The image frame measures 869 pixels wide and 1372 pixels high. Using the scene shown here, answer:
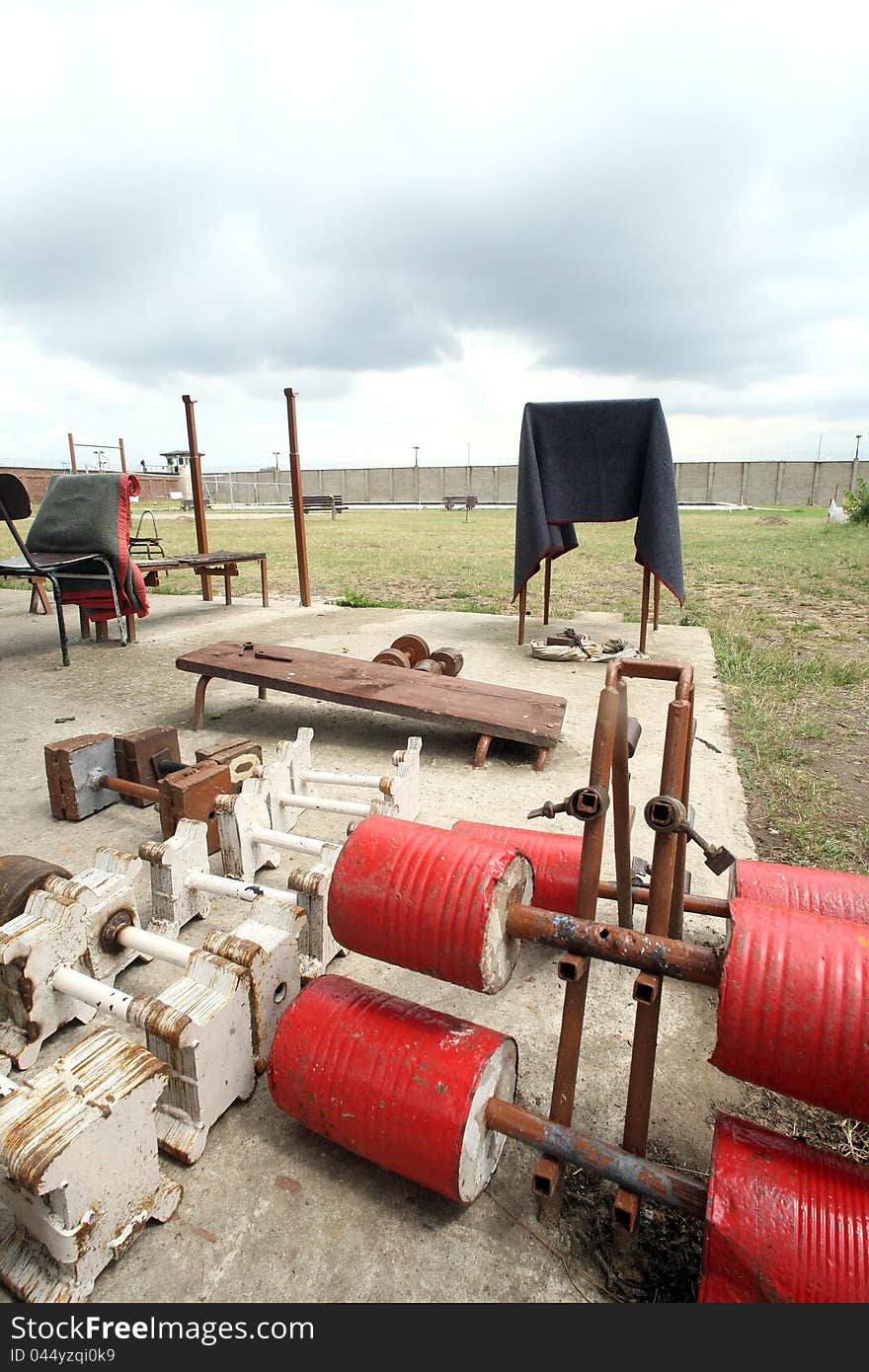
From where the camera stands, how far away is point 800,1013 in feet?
3.81


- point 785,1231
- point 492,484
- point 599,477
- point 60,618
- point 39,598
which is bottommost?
point 785,1231

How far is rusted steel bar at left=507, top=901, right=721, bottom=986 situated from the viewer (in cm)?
129

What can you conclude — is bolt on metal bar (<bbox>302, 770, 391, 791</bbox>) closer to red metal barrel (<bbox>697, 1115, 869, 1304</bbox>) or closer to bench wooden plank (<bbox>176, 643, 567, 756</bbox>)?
bench wooden plank (<bbox>176, 643, 567, 756</bbox>)

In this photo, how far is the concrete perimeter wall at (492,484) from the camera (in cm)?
4100

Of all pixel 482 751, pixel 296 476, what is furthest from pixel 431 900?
pixel 296 476

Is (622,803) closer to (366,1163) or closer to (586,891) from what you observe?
(586,891)

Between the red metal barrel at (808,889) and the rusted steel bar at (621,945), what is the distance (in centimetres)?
A: 48

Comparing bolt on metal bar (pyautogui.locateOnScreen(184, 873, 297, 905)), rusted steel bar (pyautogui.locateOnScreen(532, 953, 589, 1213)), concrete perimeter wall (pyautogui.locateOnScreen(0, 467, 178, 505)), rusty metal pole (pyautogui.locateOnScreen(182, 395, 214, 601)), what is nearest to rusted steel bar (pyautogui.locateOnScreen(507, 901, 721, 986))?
rusted steel bar (pyautogui.locateOnScreen(532, 953, 589, 1213))

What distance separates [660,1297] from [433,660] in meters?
3.77

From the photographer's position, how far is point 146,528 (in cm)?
2156

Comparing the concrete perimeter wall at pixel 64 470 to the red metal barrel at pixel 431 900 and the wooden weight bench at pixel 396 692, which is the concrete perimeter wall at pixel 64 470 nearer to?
the wooden weight bench at pixel 396 692

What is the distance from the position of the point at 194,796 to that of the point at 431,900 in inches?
58.9

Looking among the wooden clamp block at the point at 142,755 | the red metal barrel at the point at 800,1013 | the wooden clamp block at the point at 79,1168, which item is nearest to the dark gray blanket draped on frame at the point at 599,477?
the wooden clamp block at the point at 142,755

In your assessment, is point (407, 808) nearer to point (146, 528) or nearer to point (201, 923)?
point (201, 923)
